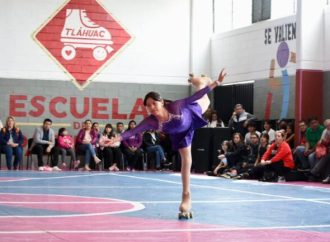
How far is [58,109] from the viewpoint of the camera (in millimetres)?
20609

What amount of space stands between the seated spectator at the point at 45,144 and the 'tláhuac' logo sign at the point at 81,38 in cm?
263

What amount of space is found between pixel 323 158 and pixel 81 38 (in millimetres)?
9336

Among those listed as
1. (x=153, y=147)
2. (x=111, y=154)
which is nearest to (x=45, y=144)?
→ (x=111, y=154)

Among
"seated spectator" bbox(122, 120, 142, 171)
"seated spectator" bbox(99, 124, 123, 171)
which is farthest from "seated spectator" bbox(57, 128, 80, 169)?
"seated spectator" bbox(122, 120, 142, 171)

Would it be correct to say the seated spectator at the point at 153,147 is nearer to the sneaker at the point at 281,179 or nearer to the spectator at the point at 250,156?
the spectator at the point at 250,156

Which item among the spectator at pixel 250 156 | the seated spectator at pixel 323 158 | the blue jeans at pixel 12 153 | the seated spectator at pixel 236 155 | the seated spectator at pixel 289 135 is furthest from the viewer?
the blue jeans at pixel 12 153

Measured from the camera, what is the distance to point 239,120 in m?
18.5

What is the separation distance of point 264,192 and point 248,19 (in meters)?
10.1

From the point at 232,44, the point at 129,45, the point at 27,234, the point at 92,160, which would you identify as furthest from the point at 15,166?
the point at 27,234

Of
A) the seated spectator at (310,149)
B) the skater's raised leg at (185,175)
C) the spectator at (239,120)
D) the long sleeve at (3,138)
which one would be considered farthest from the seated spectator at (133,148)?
the skater's raised leg at (185,175)

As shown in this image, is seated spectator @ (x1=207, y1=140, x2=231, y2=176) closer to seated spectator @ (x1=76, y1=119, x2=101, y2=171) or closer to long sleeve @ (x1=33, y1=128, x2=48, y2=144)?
seated spectator @ (x1=76, y1=119, x2=101, y2=171)

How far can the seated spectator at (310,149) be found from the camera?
591 inches

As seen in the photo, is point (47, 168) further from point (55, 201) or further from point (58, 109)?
point (55, 201)

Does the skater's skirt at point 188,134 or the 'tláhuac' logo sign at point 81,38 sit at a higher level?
the 'tláhuac' logo sign at point 81,38
